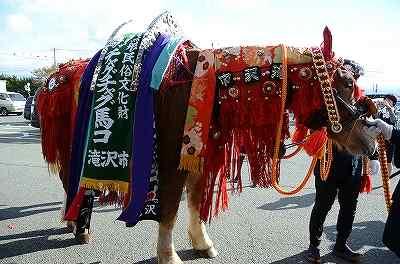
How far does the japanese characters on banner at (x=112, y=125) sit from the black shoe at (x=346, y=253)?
189 centimetres

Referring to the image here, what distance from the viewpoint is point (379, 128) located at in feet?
9.00

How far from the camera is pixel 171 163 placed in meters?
2.85

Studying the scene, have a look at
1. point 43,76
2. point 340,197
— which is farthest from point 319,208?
point 43,76

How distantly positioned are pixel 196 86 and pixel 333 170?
55.2 inches

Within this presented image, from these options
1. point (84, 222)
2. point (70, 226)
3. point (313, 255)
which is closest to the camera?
point (313, 255)

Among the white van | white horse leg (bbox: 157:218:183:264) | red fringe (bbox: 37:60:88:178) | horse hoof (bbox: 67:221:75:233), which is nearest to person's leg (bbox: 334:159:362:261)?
white horse leg (bbox: 157:218:183:264)

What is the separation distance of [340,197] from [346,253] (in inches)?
18.1

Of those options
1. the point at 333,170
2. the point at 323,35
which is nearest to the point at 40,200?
the point at 333,170

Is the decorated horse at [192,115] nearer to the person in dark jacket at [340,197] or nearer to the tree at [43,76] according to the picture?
the person in dark jacket at [340,197]

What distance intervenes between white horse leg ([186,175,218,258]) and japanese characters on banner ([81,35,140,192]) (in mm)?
714

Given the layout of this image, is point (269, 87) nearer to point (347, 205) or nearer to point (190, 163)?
point (190, 163)

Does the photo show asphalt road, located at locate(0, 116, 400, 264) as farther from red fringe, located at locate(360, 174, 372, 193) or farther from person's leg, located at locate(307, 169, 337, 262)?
red fringe, located at locate(360, 174, 372, 193)

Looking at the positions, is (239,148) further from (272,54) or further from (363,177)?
(363,177)

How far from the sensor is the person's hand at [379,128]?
2727 mm
